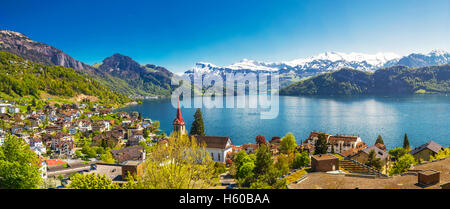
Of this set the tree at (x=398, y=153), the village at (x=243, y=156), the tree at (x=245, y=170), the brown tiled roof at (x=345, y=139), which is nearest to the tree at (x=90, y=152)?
the village at (x=243, y=156)

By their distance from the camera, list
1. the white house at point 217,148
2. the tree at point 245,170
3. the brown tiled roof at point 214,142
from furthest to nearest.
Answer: the brown tiled roof at point 214,142 → the white house at point 217,148 → the tree at point 245,170

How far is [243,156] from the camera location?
118 feet

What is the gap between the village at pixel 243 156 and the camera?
21.7 metres

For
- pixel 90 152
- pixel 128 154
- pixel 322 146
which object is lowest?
pixel 128 154

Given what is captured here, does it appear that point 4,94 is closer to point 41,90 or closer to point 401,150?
point 41,90

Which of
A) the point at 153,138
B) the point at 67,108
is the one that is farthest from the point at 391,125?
the point at 67,108

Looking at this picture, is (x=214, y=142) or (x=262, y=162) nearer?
(x=262, y=162)

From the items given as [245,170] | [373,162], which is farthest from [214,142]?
[373,162]

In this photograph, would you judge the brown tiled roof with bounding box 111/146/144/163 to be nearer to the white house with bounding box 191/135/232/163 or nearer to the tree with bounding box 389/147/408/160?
the white house with bounding box 191/135/232/163

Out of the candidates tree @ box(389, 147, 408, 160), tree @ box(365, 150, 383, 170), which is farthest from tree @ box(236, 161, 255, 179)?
tree @ box(389, 147, 408, 160)

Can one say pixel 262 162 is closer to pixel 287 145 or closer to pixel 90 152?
pixel 287 145

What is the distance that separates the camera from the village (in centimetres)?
2171

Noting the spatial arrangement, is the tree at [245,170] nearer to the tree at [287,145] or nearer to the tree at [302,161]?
the tree at [302,161]
